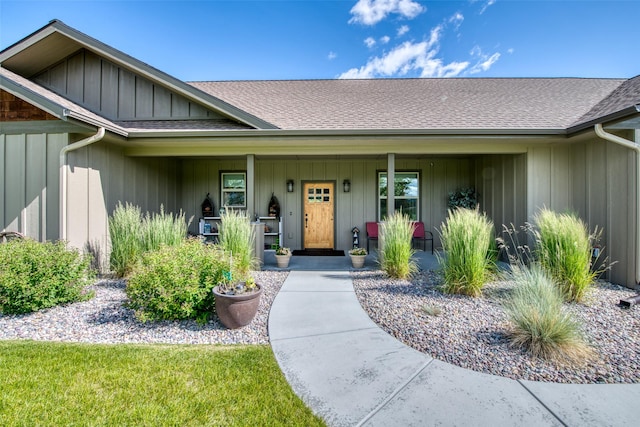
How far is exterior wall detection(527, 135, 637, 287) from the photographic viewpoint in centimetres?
469

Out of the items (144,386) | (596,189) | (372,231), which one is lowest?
(144,386)

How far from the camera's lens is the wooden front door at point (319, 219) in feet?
28.1

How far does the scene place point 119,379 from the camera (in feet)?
7.48

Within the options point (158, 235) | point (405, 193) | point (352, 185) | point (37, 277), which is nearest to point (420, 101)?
point (405, 193)

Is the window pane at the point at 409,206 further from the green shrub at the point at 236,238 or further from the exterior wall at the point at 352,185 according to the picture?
the green shrub at the point at 236,238

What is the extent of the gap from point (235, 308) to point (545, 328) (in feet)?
10.0

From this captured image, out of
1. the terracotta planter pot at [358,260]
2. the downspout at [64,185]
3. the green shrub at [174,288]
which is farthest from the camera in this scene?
the terracotta planter pot at [358,260]

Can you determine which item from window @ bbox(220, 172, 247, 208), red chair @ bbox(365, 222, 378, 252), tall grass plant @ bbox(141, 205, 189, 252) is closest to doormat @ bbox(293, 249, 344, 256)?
red chair @ bbox(365, 222, 378, 252)

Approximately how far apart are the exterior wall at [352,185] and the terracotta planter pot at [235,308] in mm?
5297

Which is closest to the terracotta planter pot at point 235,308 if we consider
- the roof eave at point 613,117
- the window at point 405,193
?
the roof eave at point 613,117

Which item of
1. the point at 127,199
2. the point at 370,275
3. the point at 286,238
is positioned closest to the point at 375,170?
the point at 286,238

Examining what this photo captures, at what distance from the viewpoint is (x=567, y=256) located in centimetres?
402

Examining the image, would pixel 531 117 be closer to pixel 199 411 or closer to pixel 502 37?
pixel 502 37

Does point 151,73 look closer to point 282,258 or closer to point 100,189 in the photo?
point 100,189
